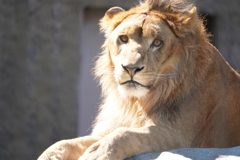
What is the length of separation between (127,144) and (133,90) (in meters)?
0.40

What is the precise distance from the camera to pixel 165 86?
10.9ft

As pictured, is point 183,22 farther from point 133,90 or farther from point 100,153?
point 100,153

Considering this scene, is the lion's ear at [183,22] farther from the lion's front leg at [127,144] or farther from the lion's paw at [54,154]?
the lion's paw at [54,154]

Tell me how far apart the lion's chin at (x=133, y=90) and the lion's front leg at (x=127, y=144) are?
240mm

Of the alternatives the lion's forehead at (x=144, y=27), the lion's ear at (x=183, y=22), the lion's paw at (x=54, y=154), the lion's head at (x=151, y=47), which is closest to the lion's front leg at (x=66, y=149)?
the lion's paw at (x=54, y=154)

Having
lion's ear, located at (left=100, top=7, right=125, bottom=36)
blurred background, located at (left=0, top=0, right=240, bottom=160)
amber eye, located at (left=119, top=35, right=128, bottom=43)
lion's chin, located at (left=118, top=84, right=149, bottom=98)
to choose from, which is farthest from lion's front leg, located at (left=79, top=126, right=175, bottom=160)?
blurred background, located at (left=0, top=0, right=240, bottom=160)

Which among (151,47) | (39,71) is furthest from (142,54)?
(39,71)

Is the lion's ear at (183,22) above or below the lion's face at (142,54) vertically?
above

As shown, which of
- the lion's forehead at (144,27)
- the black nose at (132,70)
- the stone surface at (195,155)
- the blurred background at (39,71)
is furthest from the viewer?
the blurred background at (39,71)

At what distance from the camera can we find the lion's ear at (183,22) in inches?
131

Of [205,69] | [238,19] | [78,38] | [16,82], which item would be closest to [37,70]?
[16,82]

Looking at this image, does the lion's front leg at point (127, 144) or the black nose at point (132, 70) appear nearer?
the lion's front leg at point (127, 144)

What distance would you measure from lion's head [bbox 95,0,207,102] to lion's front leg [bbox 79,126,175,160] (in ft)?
0.97

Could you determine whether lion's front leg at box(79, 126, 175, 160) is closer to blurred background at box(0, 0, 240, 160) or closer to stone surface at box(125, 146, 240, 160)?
stone surface at box(125, 146, 240, 160)
